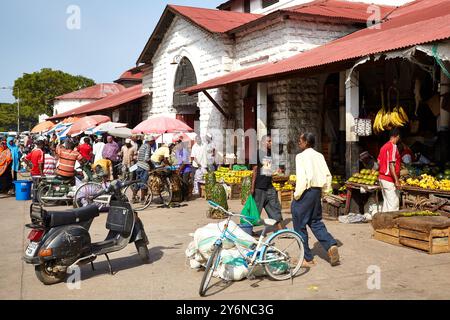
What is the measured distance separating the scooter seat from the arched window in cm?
1230

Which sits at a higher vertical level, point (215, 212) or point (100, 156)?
point (100, 156)

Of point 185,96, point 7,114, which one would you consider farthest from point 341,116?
point 7,114

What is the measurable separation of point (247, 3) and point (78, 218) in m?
20.2

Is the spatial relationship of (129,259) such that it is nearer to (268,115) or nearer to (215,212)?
(215,212)

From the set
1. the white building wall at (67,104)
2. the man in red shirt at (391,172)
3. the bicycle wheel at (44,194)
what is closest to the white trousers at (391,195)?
the man in red shirt at (391,172)

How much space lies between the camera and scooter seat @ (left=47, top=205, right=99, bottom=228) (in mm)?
5652

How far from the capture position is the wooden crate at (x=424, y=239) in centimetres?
682

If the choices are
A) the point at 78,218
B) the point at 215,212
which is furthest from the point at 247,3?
the point at 78,218

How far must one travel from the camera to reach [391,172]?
838cm

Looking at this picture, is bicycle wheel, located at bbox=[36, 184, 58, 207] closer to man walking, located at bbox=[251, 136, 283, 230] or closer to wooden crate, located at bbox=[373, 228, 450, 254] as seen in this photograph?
man walking, located at bbox=[251, 136, 283, 230]

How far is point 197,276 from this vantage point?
5.88 m

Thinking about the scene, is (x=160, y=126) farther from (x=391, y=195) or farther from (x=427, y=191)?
(x=427, y=191)

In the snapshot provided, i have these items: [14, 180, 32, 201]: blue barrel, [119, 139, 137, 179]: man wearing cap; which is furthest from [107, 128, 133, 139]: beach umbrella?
[14, 180, 32, 201]: blue barrel

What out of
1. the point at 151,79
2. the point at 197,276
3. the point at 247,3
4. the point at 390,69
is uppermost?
the point at 247,3
